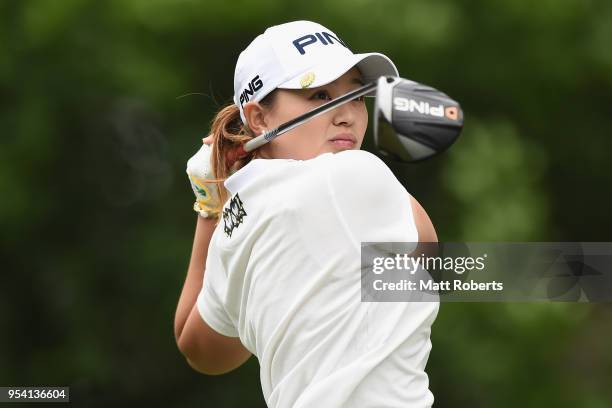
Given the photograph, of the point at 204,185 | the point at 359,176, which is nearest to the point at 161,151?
the point at 204,185

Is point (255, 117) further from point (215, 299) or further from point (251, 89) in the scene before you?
point (215, 299)

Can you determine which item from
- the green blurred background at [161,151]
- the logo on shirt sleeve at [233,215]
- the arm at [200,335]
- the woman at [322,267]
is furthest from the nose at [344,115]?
the green blurred background at [161,151]

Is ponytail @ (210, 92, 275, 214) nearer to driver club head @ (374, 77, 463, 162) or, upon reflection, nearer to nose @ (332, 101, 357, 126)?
nose @ (332, 101, 357, 126)

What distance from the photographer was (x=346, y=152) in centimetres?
262

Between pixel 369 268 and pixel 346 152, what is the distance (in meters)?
0.25

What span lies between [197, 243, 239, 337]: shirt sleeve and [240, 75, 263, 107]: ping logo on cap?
37 centimetres

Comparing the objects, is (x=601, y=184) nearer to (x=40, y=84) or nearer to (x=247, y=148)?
(x=40, y=84)

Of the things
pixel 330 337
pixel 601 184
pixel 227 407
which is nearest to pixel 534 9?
pixel 601 184

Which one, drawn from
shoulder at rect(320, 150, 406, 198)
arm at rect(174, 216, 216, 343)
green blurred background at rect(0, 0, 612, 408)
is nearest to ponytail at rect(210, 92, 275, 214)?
arm at rect(174, 216, 216, 343)

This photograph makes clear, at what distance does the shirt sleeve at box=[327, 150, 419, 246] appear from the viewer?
258 centimetres

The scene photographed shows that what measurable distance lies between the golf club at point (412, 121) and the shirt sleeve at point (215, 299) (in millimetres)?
530

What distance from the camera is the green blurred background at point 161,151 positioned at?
8258 millimetres

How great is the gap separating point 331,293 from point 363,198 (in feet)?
0.68

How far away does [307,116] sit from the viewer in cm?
276
